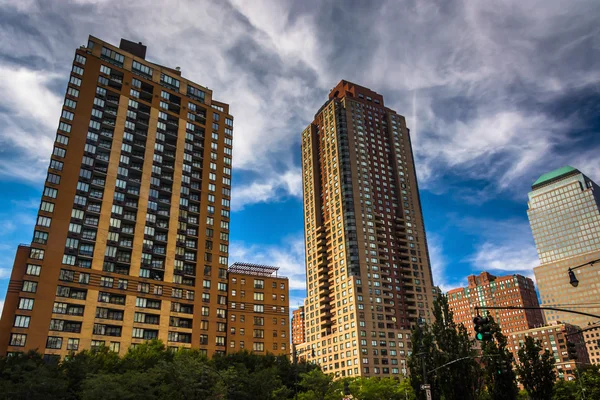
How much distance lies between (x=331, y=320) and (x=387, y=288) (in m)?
22.3

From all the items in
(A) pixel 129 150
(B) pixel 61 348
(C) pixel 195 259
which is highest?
(A) pixel 129 150

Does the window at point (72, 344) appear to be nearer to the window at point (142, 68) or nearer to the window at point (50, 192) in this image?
the window at point (50, 192)

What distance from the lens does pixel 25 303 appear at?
7856cm

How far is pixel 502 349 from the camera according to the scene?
184 ft

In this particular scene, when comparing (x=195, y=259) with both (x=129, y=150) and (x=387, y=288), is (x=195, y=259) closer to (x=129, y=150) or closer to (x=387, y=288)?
(x=129, y=150)

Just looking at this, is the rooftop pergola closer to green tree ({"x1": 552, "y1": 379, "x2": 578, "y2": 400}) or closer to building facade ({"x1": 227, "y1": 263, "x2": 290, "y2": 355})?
building facade ({"x1": 227, "y1": 263, "x2": 290, "y2": 355})

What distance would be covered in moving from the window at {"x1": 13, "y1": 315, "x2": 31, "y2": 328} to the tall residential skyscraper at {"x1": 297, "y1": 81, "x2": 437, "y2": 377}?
84.9 m

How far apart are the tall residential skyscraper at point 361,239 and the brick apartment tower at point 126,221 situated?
5728 cm

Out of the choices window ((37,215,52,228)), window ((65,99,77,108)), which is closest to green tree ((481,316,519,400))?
window ((37,215,52,228))

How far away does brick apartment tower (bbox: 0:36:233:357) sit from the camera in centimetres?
8225

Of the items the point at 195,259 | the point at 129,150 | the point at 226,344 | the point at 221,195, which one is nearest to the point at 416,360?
the point at 226,344

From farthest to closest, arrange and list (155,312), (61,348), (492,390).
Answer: (155,312)
(61,348)
(492,390)

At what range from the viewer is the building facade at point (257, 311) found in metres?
101

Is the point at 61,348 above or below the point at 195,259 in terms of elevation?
below
